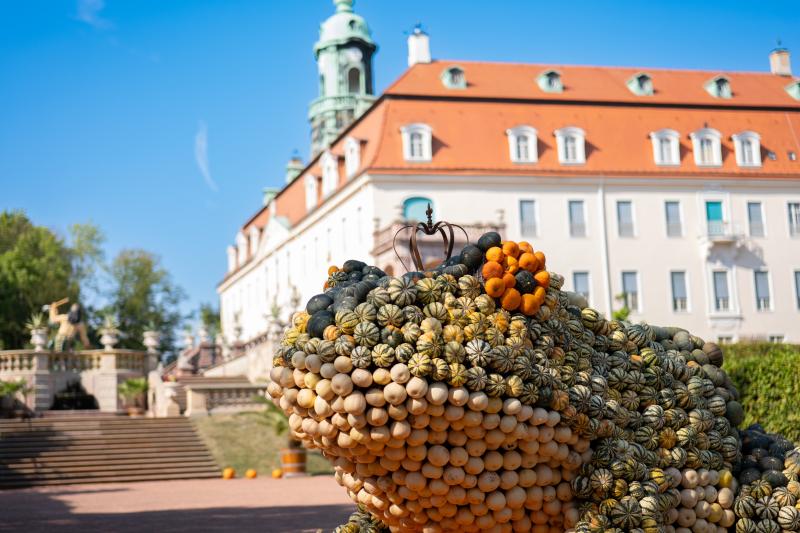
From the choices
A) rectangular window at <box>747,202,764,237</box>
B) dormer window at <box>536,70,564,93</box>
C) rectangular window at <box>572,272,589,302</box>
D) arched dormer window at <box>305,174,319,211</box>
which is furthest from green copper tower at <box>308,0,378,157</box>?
rectangular window at <box>747,202,764,237</box>

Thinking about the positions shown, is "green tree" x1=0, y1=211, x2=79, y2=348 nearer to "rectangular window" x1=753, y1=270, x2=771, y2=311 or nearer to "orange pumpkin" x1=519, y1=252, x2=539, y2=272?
"rectangular window" x1=753, y1=270, x2=771, y2=311

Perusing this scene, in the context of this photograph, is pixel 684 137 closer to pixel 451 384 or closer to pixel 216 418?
pixel 216 418

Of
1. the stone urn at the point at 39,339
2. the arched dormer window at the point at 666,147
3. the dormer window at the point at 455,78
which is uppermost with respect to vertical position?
the dormer window at the point at 455,78

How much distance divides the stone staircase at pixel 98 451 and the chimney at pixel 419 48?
2692 centimetres

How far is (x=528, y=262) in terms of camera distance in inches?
277

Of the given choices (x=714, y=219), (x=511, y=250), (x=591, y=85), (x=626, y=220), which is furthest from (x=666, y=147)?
(x=511, y=250)

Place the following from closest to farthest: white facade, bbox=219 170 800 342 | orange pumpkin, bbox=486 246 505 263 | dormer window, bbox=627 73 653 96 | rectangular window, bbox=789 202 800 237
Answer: orange pumpkin, bbox=486 246 505 263 → white facade, bbox=219 170 800 342 → rectangular window, bbox=789 202 800 237 → dormer window, bbox=627 73 653 96

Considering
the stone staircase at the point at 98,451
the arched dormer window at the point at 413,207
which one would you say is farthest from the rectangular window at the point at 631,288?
the stone staircase at the point at 98,451

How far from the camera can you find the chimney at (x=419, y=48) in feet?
175

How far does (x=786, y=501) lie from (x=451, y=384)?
295cm

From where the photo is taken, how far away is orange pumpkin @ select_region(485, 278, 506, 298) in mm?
6832

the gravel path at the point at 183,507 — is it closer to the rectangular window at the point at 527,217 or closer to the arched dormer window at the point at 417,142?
the arched dormer window at the point at 417,142

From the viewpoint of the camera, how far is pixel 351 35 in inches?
2623

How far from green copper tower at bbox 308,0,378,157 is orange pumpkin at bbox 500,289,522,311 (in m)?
59.5
